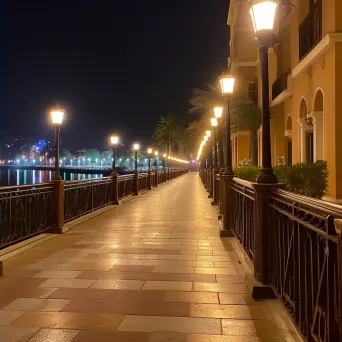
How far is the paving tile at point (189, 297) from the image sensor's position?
202 inches

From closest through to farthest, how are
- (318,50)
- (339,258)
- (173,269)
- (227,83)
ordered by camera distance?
(339,258), (173,269), (227,83), (318,50)

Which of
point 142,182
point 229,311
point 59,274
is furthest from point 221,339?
point 142,182

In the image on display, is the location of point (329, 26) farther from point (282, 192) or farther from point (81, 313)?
point (81, 313)

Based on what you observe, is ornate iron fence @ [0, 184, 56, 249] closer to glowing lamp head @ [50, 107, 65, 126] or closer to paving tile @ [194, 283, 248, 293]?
glowing lamp head @ [50, 107, 65, 126]

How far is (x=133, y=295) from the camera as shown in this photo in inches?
210

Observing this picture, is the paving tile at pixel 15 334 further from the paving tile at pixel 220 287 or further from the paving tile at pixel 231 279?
the paving tile at pixel 231 279

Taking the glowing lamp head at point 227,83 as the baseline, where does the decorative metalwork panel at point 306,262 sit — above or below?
below

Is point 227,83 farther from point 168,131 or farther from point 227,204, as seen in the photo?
point 168,131

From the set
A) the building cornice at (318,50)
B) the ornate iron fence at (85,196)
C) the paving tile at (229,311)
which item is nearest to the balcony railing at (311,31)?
the building cornice at (318,50)

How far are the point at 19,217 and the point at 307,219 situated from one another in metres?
6.70

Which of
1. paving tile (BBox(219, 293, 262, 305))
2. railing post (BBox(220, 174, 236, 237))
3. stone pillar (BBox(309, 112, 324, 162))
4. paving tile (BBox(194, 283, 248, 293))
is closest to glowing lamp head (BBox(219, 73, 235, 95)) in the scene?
railing post (BBox(220, 174, 236, 237))

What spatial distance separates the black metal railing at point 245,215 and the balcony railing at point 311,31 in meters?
9.37

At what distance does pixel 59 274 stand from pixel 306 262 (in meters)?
4.00

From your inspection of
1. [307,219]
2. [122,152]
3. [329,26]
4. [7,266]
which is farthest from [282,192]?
[122,152]
